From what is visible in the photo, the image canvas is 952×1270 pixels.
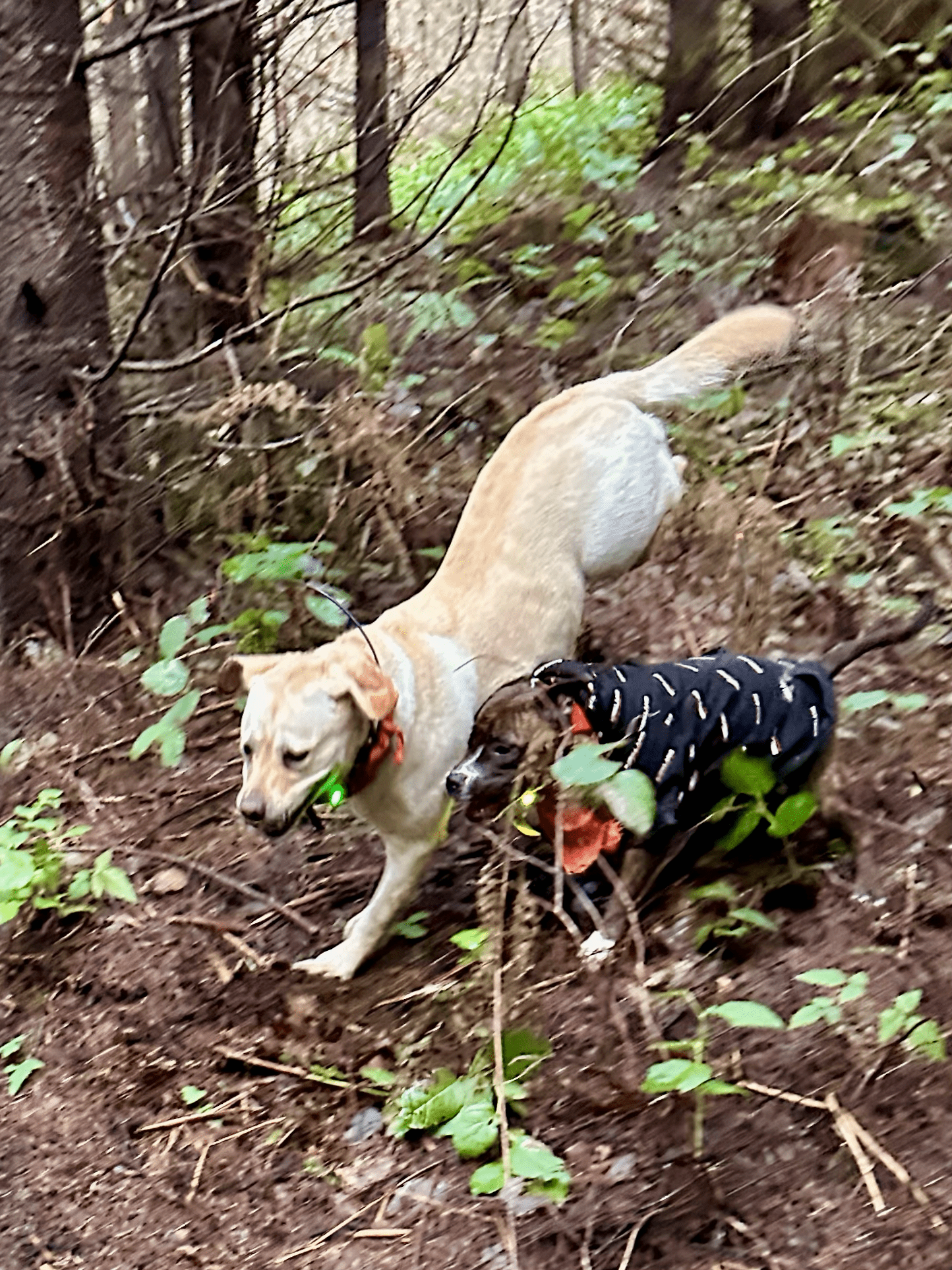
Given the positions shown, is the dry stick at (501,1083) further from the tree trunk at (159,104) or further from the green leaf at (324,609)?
the tree trunk at (159,104)

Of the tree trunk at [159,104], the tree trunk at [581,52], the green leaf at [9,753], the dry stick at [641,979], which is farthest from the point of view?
the tree trunk at [581,52]

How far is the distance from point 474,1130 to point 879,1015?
0.89 metres

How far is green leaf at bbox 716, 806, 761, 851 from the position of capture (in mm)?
3045

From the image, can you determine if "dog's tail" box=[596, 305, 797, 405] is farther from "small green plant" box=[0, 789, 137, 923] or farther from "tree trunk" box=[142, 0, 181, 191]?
"tree trunk" box=[142, 0, 181, 191]

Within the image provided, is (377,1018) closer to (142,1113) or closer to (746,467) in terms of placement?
(142,1113)

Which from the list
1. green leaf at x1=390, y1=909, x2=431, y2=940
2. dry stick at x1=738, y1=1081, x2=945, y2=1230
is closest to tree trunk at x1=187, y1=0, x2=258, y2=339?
green leaf at x1=390, y1=909, x2=431, y2=940

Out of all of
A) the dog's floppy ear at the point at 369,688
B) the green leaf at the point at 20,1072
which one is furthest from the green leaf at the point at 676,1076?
the green leaf at the point at 20,1072

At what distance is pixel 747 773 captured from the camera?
304cm

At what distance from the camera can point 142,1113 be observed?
10.5ft

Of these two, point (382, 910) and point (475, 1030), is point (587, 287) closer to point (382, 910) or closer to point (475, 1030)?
point (382, 910)

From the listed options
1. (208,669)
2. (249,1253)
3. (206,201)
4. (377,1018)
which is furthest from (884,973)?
(206,201)

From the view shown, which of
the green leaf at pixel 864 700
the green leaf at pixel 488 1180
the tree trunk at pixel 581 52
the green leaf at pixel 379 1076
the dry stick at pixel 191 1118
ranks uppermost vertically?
the tree trunk at pixel 581 52

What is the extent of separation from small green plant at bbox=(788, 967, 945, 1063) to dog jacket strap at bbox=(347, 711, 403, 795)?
1146 millimetres

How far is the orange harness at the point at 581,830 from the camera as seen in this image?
10.0ft
